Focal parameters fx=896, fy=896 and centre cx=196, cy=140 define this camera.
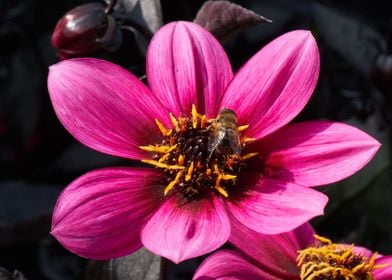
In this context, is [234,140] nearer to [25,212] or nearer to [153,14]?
[153,14]

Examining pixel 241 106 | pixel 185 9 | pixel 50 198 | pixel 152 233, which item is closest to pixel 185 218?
pixel 152 233

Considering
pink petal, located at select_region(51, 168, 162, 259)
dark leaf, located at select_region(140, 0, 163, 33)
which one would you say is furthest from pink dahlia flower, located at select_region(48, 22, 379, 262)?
dark leaf, located at select_region(140, 0, 163, 33)

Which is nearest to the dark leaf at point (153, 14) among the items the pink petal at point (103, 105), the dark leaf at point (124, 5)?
the dark leaf at point (124, 5)

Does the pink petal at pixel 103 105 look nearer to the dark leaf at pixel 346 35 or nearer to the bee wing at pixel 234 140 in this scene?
the bee wing at pixel 234 140

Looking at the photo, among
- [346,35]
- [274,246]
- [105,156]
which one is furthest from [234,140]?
[346,35]

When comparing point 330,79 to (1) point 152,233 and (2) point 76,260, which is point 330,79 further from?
→ (1) point 152,233

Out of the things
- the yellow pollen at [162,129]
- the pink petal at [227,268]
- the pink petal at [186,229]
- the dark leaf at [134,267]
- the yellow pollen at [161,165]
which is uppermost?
the yellow pollen at [162,129]
